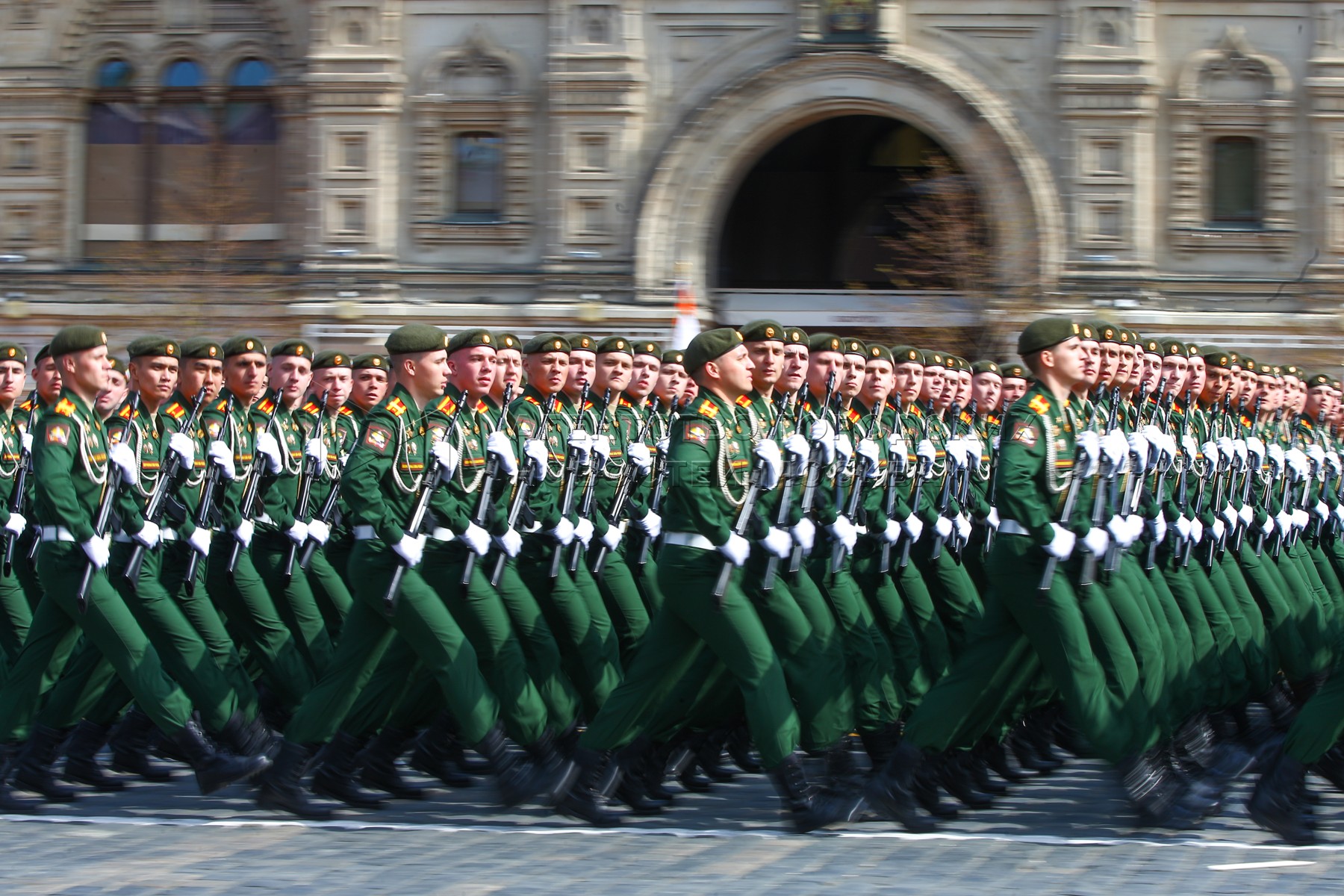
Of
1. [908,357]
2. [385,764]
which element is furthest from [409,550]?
[908,357]

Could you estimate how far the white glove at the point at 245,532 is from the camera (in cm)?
888

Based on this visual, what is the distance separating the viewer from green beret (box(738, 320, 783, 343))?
25.5 ft

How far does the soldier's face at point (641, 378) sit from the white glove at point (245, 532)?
6.46 feet

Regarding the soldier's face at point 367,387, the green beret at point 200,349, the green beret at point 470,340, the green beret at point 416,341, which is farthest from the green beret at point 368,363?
the green beret at point 416,341

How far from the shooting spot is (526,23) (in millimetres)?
22719

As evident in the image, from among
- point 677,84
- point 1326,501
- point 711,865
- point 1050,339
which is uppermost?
point 677,84

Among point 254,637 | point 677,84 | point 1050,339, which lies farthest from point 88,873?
point 677,84

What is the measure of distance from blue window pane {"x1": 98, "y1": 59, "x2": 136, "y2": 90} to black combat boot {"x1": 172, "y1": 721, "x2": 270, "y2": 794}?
1784 cm

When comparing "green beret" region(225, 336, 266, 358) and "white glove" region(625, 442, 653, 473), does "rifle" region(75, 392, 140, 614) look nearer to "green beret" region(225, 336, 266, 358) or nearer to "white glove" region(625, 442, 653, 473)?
"green beret" region(225, 336, 266, 358)

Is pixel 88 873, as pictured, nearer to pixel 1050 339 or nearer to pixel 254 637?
pixel 254 637

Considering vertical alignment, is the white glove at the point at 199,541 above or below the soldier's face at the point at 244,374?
below

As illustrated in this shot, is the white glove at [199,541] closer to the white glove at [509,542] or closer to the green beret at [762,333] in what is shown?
the white glove at [509,542]

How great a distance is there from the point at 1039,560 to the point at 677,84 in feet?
52.6

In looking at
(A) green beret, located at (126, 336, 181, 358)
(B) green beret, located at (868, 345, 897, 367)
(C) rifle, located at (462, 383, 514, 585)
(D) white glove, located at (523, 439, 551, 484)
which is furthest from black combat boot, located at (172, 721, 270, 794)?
(B) green beret, located at (868, 345, 897, 367)
